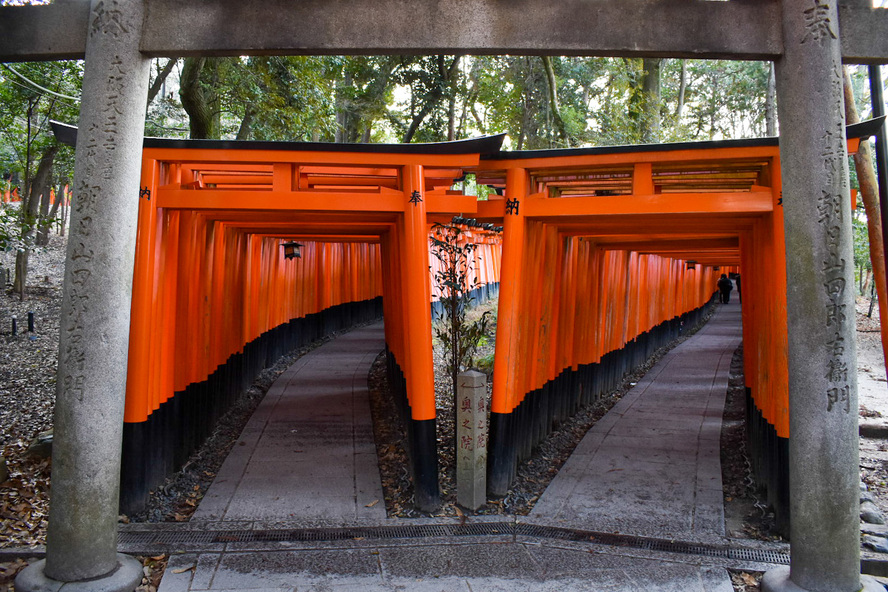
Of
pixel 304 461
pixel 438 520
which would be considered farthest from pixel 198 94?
pixel 438 520

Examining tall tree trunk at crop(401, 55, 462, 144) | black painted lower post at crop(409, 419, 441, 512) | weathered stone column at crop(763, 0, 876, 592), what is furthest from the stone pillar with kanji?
tall tree trunk at crop(401, 55, 462, 144)

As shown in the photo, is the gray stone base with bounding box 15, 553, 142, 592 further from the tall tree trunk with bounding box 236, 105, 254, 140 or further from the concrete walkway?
the tall tree trunk with bounding box 236, 105, 254, 140

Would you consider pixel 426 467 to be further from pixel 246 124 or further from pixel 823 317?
pixel 246 124

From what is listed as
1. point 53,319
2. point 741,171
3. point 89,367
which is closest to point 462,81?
point 53,319

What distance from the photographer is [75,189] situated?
3947mm

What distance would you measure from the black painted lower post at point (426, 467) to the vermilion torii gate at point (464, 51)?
8.06 ft

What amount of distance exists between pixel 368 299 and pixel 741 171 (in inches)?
667

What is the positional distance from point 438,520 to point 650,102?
10.8 meters

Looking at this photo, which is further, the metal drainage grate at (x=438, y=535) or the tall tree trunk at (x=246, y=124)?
the tall tree trunk at (x=246, y=124)

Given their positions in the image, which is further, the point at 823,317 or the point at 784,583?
the point at 784,583

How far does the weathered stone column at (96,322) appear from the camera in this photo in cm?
389

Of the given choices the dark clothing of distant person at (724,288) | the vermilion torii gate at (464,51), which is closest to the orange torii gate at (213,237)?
the vermilion torii gate at (464,51)

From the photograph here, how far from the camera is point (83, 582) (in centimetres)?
389

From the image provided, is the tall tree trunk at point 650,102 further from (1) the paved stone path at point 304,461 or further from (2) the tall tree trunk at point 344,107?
(1) the paved stone path at point 304,461
